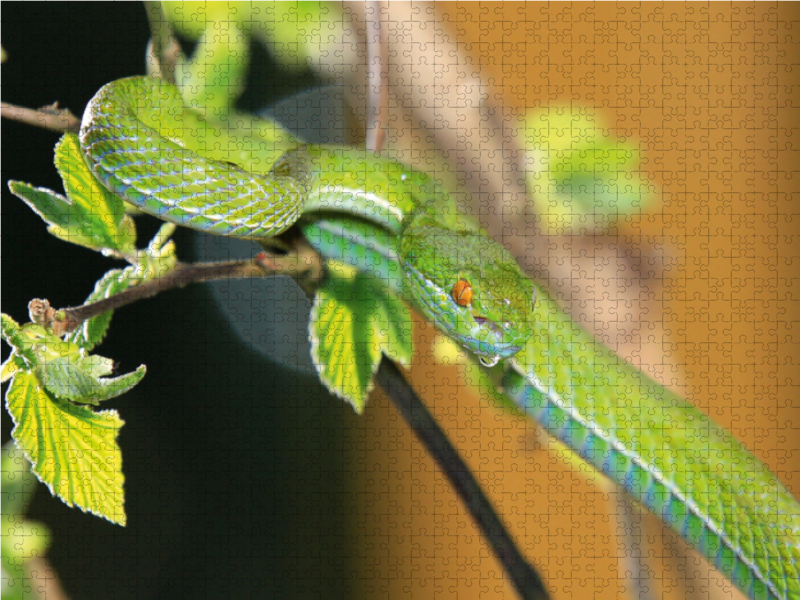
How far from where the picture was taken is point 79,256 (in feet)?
3.37

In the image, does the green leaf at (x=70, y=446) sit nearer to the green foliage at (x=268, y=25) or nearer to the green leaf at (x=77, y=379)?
the green leaf at (x=77, y=379)

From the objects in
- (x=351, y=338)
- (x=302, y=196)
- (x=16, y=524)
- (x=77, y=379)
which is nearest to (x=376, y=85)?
(x=302, y=196)

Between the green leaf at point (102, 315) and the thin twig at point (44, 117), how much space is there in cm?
12

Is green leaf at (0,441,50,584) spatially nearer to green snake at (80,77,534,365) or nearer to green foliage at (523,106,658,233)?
green snake at (80,77,534,365)

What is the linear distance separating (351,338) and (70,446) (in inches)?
9.4

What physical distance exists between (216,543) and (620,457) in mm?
1263

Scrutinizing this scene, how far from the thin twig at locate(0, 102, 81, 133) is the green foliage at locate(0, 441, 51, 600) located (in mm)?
311

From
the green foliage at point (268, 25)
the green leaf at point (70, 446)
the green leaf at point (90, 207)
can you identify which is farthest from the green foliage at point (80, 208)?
the green foliage at point (268, 25)

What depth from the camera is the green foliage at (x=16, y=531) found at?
2.20 ft

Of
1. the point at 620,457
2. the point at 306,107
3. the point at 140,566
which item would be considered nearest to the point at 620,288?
the point at 620,457

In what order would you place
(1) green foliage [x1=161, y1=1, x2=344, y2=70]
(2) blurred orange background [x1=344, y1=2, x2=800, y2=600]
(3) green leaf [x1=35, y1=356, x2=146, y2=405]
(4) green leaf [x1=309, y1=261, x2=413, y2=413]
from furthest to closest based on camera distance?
(2) blurred orange background [x1=344, y1=2, x2=800, y2=600] → (1) green foliage [x1=161, y1=1, x2=344, y2=70] → (4) green leaf [x1=309, y1=261, x2=413, y2=413] → (3) green leaf [x1=35, y1=356, x2=146, y2=405]

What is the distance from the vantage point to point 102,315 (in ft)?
1.72

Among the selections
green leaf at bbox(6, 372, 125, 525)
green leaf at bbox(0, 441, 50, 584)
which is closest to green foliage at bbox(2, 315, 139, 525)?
→ green leaf at bbox(6, 372, 125, 525)

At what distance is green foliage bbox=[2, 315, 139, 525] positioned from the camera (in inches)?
17.6
